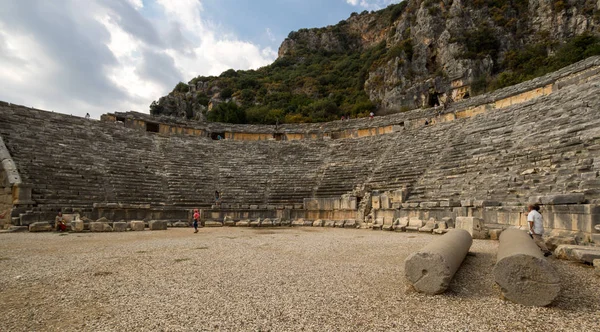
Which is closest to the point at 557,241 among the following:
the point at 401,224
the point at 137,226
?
the point at 401,224

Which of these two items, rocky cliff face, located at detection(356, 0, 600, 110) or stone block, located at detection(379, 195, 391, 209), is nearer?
stone block, located at detection(379, 195, 391, 209)

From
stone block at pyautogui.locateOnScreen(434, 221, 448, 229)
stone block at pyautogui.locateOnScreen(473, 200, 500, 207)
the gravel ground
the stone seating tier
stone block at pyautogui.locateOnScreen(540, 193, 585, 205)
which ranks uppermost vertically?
the stone seating tier

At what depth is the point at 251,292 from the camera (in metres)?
4.56

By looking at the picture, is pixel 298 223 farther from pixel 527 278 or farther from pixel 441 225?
pixel 527 278

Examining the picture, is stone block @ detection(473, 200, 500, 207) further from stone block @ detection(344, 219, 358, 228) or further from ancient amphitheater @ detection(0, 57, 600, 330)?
stone block @ detection(344, 219, 358, 228)

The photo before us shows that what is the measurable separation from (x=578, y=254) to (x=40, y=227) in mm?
15874

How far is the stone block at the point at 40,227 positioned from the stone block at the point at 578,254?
15.6 metres

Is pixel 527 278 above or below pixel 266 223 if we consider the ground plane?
above

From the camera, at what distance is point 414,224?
1305 cm

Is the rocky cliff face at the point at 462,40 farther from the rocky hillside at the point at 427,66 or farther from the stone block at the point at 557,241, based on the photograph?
the stone block at the point at 557,241

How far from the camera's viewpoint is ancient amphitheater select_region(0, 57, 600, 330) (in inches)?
406

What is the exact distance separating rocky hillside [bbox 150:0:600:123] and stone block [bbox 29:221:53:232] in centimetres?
2560

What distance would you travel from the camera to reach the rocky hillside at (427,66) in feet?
103

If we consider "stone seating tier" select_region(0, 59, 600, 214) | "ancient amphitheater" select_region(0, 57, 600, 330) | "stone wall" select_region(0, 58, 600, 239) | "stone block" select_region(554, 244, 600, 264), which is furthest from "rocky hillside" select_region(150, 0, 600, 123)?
"stone block" select_region(554, 244, 600, 264)
